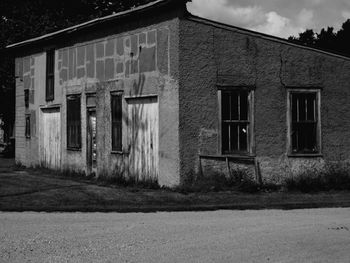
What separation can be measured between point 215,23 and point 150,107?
2.76 m

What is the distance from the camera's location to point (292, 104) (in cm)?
1495

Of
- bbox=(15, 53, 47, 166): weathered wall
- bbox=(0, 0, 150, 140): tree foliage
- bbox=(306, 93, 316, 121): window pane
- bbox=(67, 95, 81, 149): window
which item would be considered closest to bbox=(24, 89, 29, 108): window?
bbox=(15, 53, 47, 166): weathered wall

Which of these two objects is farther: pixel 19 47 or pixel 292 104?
pixel 19 47

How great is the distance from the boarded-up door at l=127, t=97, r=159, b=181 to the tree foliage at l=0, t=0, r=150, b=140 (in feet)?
42.4

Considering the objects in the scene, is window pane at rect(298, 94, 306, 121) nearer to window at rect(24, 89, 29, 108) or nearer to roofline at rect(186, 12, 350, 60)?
roofline at rect(186, 12, 350, 60)

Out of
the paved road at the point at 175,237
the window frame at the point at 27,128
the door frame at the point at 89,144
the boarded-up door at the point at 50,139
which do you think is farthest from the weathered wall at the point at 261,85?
the window frame at the point at 27,128

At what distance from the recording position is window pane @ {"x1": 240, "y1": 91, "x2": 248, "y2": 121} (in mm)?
14656

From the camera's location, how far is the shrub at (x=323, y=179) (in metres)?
14.1

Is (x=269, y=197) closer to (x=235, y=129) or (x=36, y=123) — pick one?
(x=235, y=129)

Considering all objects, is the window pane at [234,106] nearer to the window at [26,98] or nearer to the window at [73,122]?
the window at [73,122]

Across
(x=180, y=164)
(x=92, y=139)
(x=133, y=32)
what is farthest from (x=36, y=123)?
(x=180, y=164)

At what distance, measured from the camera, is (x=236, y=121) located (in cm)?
1461

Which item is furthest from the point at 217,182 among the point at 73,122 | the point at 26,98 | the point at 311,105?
the point at 26,98

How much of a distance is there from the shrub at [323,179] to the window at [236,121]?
56.3 inches
